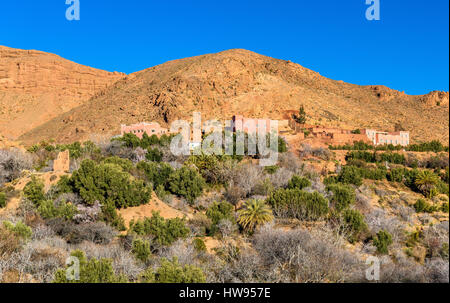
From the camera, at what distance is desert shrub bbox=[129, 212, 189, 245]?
1819 cm

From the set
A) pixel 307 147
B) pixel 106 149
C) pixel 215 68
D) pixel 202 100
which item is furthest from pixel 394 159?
pixel 215 68

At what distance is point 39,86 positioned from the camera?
288 feet

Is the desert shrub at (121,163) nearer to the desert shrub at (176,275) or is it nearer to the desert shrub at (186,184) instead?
the desert shrub at (186,184)

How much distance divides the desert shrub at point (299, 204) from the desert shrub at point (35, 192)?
1300 centimetres

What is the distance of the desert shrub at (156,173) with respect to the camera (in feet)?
93.1

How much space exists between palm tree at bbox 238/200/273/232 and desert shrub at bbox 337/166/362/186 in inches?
451

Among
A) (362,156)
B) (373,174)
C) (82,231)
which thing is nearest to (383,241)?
(82,231)

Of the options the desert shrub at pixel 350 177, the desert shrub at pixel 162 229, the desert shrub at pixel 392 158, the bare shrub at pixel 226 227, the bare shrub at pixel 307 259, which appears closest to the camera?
the bare shrub at pixel 307 259

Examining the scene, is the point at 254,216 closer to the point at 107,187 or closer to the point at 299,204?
the point at 299,204

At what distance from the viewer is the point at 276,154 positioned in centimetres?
3778

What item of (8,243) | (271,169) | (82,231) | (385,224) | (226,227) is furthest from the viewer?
(271,169)

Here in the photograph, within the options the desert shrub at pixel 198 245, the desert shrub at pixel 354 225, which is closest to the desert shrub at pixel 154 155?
the desert shrub at pixel 198 245

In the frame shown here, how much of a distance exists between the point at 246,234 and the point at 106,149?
79.9 ft

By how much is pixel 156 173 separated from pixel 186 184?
10.1ft
